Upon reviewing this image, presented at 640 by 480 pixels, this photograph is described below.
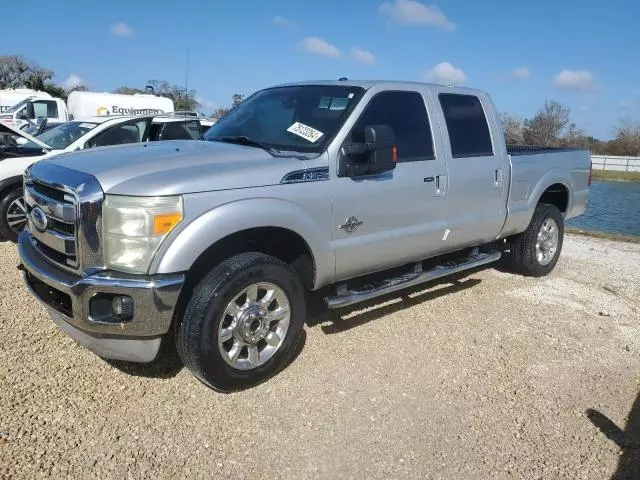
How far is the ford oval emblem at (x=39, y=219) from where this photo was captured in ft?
10.9

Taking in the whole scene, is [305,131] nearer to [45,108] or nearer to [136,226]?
[136,226]

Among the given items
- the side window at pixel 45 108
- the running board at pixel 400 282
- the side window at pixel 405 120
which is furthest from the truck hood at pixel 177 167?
the side window at pixel 45 108

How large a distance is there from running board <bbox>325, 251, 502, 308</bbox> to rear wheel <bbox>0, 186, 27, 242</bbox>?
4.79 meters

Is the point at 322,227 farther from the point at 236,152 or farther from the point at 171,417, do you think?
the point at 171,417

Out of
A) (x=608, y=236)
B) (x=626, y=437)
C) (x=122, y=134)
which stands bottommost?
(x=626, y=437)

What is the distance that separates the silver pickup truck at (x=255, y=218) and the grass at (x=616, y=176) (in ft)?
136

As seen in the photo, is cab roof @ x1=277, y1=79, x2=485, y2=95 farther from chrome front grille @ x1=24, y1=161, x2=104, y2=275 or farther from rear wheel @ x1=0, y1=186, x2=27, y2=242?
rear wheel @ x1=0, y1=186, x2=27, y2=242

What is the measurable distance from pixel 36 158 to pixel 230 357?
207 inches

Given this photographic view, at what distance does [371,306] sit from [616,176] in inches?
1759

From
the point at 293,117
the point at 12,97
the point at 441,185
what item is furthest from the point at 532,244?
the point at 12,97

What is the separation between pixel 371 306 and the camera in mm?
5004

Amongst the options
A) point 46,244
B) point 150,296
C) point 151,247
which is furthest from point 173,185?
point 46,244

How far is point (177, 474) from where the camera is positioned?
8.75ft

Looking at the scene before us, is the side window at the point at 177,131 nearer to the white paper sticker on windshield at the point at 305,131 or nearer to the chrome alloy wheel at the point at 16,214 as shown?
the chrome alloy wheel at the point at 16,214
